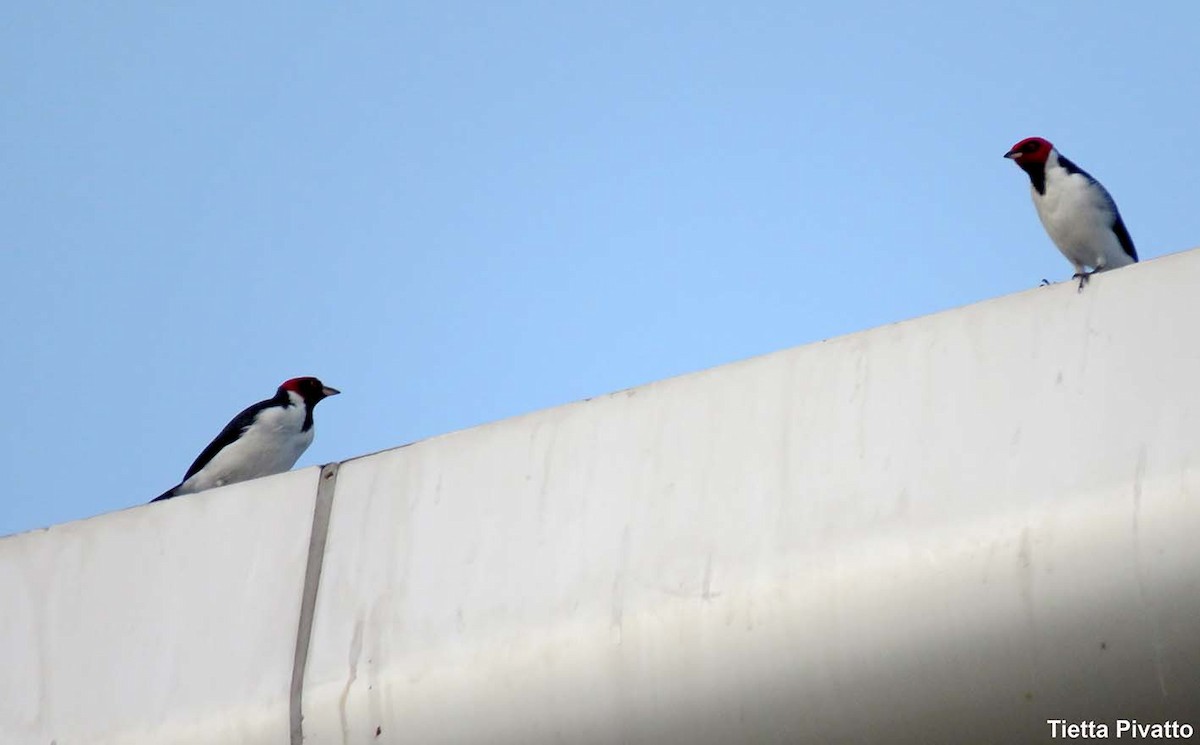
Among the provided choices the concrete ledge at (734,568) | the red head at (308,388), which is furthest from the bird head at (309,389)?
the concrete ledge at (734,568)

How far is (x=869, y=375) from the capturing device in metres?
4.46

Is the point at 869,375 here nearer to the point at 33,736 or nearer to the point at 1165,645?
the point at 1165,645

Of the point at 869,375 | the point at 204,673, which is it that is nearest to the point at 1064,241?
the point at 869,375

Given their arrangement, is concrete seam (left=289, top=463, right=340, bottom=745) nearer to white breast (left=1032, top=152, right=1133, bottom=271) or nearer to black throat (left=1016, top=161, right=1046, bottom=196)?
white breast (left=1032, top=152, right=1133, bottom=271)

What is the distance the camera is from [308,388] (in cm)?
962

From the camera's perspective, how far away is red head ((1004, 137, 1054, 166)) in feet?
28.1

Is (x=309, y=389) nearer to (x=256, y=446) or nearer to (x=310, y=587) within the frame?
(x=256, y=446)

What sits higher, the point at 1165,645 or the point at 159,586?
the point at 159,586

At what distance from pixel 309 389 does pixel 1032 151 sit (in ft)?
14.7

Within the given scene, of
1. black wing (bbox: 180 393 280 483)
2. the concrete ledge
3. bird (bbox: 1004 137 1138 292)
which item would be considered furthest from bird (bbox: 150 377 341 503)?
bird (bbox: 1004 137 1138 292)

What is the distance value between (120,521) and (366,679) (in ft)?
4.19

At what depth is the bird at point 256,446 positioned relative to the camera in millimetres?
8812

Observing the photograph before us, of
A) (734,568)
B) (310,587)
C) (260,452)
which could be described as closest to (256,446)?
(260,452)

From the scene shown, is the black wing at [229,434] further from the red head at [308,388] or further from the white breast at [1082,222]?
the white breast at [1082,222]
